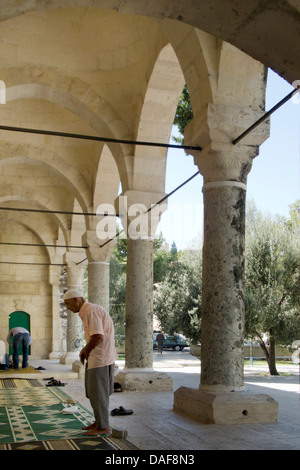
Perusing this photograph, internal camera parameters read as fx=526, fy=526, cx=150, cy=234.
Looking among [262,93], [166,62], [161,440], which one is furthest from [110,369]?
[166,62]

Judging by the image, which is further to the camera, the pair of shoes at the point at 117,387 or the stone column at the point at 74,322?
the stone column at the point at 74,322

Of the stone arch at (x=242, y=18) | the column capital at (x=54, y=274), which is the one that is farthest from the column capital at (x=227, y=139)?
→ the column capital at (x=54, y=274)

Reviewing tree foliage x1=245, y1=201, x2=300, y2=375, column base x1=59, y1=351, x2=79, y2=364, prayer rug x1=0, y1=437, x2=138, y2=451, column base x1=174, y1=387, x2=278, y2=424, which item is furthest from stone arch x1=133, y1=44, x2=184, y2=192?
tree foliage x1=245, y1=201, x2=300, y2=375

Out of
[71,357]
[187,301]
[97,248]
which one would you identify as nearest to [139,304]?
[97,248]

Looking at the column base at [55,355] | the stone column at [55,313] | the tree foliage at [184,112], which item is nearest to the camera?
the tree foliage at [184,112]

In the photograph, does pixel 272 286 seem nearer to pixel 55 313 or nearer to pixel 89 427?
pixel 55 313

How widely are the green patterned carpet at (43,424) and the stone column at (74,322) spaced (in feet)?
19.7

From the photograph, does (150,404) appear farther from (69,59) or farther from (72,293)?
(69,59)

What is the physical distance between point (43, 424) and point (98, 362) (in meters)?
1.00

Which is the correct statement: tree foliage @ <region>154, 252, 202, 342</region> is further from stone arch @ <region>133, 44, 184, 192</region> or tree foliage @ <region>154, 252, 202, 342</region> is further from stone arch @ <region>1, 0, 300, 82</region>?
stone arch @ <region>1, 0, 300, 82</region>

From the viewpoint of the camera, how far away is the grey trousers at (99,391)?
4.34m

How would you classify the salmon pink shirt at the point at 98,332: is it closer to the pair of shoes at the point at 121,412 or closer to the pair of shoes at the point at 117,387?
the pair of shoes at the point at 121,412

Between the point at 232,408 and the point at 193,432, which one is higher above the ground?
the point at 232,408

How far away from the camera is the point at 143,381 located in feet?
25.0
